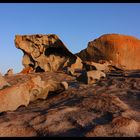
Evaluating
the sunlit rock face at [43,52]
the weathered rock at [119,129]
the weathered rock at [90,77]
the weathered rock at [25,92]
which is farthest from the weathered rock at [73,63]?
the weathered rock at [119,129]

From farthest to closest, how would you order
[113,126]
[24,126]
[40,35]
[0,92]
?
[40,35], [0,92], [24,126], [113,126]

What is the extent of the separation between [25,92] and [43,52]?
302 inches

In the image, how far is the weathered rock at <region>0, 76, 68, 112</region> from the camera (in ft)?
16.7

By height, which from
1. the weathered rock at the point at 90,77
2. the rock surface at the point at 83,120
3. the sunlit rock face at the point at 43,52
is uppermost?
the sunlit rock face at the point at 43,52

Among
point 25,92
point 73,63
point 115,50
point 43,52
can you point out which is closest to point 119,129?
point 25,92

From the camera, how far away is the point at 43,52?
13.0 meters

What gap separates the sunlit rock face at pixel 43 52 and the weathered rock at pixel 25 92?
21.2ft

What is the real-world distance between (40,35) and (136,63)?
6410mm

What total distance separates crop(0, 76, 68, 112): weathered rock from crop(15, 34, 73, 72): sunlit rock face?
254 inches

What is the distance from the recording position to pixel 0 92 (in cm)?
506

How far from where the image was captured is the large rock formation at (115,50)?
54.2 ft

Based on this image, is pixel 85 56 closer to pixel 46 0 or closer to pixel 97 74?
pixel 97 74

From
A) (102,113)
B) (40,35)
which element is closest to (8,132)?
(102,113)

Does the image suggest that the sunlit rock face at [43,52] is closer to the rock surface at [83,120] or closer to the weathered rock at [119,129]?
the rock surface at [83,120]
